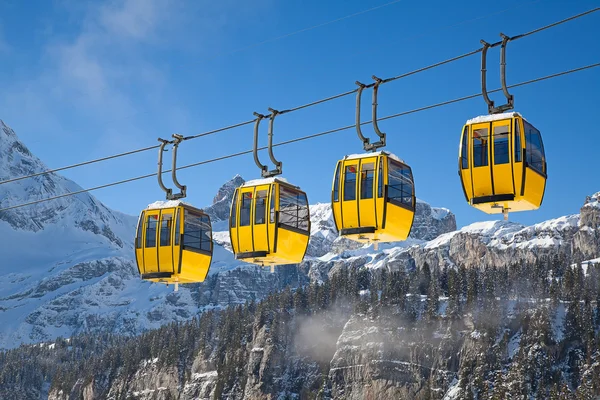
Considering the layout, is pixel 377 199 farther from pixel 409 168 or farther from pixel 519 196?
pixel 519 196

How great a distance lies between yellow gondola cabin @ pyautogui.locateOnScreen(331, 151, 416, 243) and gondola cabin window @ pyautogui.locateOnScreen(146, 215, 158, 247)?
5629 mm

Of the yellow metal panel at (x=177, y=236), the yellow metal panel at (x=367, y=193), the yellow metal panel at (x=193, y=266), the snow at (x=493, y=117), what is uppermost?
the snow at (x=493, y=117)

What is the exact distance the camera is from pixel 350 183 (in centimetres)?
2288

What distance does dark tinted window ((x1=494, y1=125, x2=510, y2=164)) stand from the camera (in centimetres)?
2086

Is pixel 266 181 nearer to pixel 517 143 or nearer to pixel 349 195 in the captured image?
pixel 349 195

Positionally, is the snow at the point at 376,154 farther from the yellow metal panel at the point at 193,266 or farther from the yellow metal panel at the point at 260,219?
the yellow metal panel at the point at 193,266

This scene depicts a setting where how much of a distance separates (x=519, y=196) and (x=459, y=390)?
171632 mm

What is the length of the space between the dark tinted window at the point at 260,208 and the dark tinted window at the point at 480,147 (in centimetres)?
573

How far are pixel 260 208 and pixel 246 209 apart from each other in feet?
1.58

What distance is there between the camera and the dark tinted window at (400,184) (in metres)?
22.5

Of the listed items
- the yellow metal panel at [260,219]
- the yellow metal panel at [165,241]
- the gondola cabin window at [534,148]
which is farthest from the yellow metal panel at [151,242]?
the gondola cabin window at [534,148]

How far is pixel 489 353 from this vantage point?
19062cm

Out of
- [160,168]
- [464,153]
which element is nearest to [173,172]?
[160,168]

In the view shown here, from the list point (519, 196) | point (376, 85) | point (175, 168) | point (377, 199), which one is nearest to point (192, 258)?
point (175, 168)
